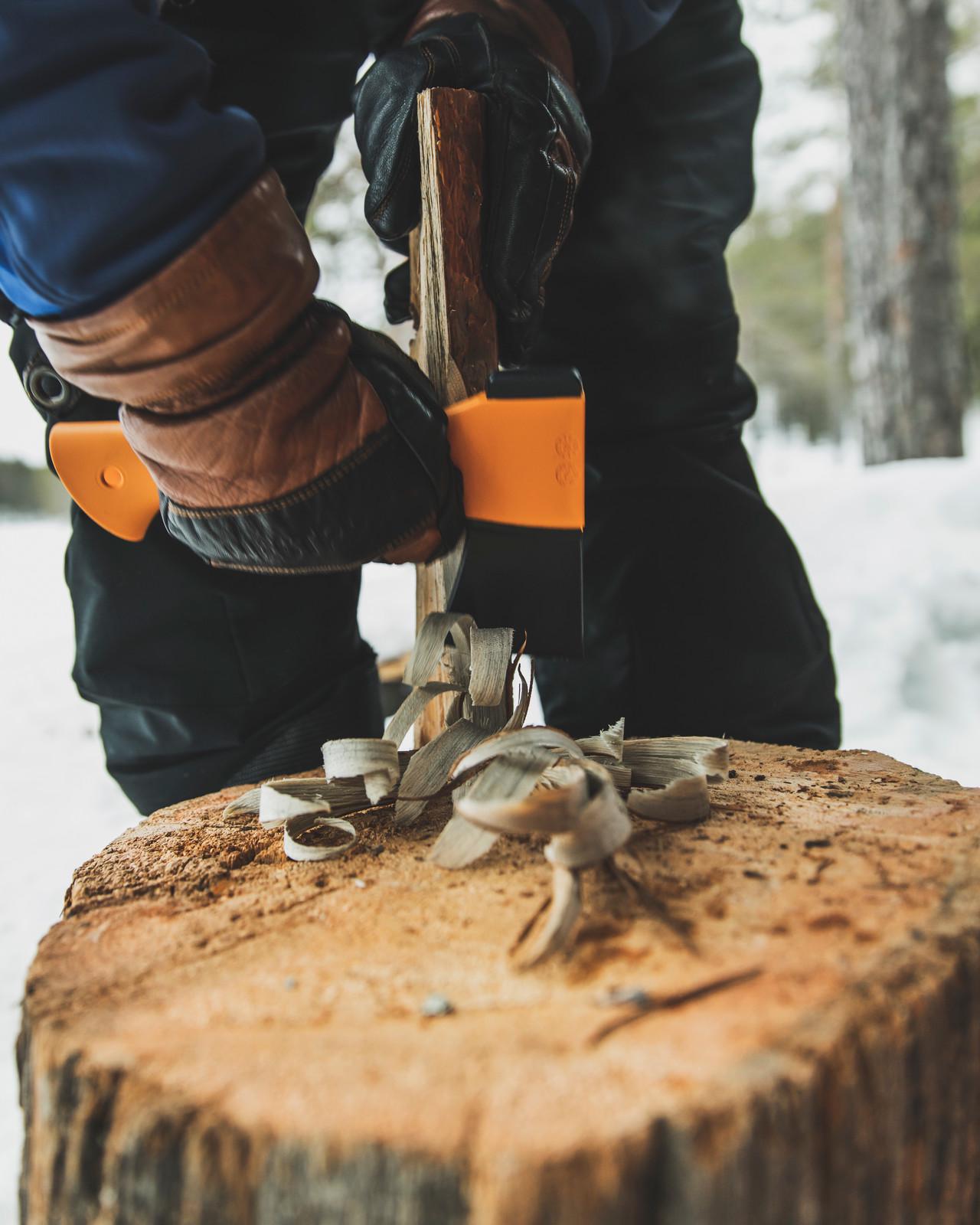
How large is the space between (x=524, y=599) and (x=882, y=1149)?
2.00 ft

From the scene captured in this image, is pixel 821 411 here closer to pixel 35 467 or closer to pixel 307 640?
pixel 35 467

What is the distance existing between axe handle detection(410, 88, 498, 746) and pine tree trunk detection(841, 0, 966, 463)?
3.28m

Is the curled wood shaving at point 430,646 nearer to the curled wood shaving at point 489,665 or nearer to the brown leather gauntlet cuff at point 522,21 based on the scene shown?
the curled wood shaving at point 489,665

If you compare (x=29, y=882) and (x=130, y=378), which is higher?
(x=130, y=378)

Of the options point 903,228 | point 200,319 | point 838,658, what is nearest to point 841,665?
point 838,658

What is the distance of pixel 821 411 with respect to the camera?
67.3 feet

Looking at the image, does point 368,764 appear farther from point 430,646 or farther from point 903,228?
point 903,228

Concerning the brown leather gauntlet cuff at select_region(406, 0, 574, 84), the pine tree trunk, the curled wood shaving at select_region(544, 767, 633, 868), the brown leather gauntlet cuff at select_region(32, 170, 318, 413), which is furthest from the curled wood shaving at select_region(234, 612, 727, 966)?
the pine tree trunk

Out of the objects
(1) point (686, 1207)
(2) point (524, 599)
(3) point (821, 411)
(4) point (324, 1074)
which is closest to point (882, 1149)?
(1) point (686, 1207)

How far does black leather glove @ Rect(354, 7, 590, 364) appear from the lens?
37.7 inches

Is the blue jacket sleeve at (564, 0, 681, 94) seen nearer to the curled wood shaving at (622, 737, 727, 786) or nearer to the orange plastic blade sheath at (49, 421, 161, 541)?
the orange plastic blade sheath at (49, 421, 161, 541)

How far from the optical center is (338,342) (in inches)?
33.5

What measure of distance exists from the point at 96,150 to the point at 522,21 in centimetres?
59

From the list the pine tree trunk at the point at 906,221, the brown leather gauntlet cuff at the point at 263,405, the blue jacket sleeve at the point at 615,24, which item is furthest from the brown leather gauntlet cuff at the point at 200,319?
the pine tree trunk at the point at 906,221
